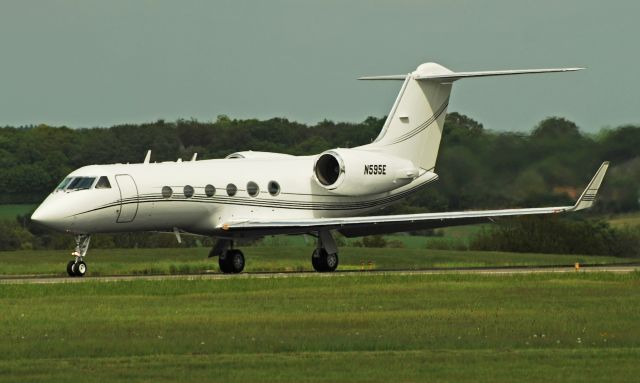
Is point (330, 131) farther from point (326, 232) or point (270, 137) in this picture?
point (326, 232)

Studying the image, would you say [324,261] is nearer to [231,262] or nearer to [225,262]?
[231,262]

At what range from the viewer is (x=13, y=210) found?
61.7 meters

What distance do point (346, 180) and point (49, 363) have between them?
67.8ft

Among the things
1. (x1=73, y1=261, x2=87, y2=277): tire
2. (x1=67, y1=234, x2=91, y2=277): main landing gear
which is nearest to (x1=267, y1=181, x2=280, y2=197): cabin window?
(x1=67, y1=234, x2=91, y2=277): main landing gear

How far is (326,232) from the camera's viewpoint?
36.1 m

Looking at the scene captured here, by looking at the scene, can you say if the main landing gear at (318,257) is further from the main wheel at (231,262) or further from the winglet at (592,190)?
the winglet at (592,190)

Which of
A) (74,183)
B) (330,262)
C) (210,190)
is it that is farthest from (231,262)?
(74,183)

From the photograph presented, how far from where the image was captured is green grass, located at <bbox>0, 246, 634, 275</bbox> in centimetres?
3884

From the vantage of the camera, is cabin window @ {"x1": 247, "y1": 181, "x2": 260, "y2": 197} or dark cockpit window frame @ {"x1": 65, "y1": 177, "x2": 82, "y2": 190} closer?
dark cockpit window frame @ {"x1": 65, "y1": 177, "x2": 82, "y2": 190}

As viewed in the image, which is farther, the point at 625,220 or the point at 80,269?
the point at 625,220

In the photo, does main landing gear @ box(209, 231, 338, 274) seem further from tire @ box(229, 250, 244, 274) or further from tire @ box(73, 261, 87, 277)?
tire @ box(73, 261, 87, 277)

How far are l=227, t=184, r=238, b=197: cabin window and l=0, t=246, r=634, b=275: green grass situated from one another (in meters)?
2.77

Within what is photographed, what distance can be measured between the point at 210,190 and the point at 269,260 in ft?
30.0

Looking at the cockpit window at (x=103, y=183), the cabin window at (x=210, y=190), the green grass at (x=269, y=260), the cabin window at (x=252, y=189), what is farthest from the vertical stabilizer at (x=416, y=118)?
the cockpit window at (x=103, y=183)
